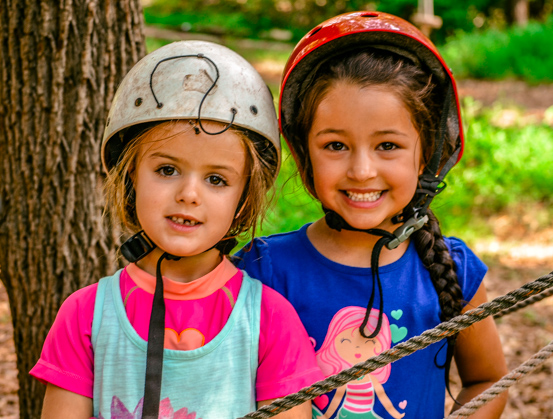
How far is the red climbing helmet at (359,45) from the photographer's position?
2.00m

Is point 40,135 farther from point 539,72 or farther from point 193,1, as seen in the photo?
point 193,1

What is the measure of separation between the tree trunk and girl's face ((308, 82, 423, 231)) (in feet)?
3.79

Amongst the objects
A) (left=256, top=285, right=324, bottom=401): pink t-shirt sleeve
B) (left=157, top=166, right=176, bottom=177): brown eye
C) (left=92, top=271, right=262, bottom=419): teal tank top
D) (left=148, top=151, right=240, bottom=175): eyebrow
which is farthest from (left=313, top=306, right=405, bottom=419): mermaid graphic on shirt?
(left=157, top=166, right=176, bottom=177): brown eye

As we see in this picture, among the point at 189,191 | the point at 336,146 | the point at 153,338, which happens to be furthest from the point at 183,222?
the point at 336,146

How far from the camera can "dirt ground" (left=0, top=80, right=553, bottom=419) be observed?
4.07m

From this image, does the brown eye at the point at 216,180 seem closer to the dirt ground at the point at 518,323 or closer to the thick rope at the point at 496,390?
the thick rope at the point at 496,390

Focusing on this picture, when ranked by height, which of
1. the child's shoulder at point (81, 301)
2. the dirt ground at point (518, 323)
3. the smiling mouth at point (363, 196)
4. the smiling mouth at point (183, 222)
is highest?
the smiling mouth at point (363, 196)

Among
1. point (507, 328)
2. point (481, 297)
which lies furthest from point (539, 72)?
point (481, 297)

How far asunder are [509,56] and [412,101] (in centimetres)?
1456

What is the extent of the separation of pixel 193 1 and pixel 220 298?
2798 cm

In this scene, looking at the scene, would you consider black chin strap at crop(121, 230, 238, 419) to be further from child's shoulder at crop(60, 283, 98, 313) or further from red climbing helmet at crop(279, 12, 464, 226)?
red climbing helmet at crop(279, 12, 464, 226)

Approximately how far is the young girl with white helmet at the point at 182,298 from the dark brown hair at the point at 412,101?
258 mm

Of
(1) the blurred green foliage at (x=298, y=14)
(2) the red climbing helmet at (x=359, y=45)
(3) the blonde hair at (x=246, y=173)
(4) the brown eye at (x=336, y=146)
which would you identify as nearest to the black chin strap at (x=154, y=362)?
(3) the blonde hair at (x=246, y=173)

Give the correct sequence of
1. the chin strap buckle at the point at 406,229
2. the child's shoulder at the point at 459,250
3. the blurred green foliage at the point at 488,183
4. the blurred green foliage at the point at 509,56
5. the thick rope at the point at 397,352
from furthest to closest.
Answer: the blurred green foliage at the point at 509,56
the blurred green foliage at the point at 488,183
the child's shoulder at the point at 459,250
the chin strap buckle at the point at 406,229
the thick rope at the point at 397,352
